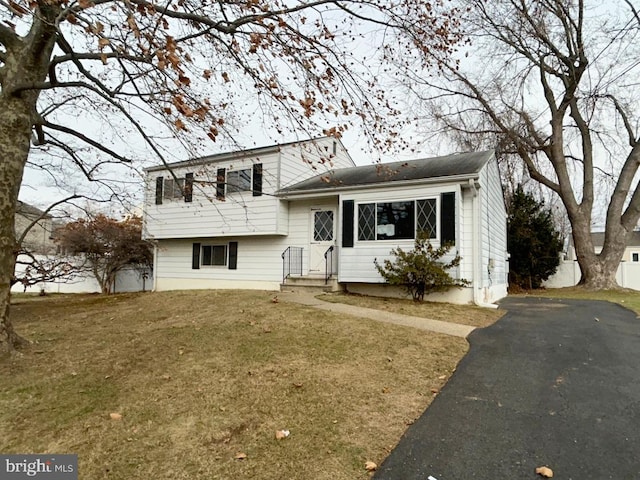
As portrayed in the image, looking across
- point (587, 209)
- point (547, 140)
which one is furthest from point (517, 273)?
point (547, 140)

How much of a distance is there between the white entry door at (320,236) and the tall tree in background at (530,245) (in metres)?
10.7

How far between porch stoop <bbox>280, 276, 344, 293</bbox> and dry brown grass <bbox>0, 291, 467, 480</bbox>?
4.67 metres

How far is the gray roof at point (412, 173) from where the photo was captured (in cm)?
1027

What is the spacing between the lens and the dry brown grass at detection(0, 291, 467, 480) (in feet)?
9.71

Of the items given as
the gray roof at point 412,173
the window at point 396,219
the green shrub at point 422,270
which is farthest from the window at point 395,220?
the gray roof at point 412,173

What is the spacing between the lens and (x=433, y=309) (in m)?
8.87

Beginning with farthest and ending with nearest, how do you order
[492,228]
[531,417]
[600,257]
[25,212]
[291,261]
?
[600,257] → [291,261] → [492,228] → [25,212] → [531,417]

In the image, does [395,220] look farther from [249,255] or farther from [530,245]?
[530,245]

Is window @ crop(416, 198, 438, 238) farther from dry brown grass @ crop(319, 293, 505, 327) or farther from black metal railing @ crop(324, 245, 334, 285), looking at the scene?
black metal railing @ crop(324, 245, 334, 285)

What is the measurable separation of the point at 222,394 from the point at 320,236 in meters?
9.04

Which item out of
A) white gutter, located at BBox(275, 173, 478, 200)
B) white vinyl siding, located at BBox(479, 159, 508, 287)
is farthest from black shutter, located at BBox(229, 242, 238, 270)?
white vinyl siding, located at BBox(479, 159, 508, 287)

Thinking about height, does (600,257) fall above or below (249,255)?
above

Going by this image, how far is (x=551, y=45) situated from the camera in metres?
16.7

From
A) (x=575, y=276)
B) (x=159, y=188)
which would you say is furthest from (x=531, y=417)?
(x=575, y=276)
